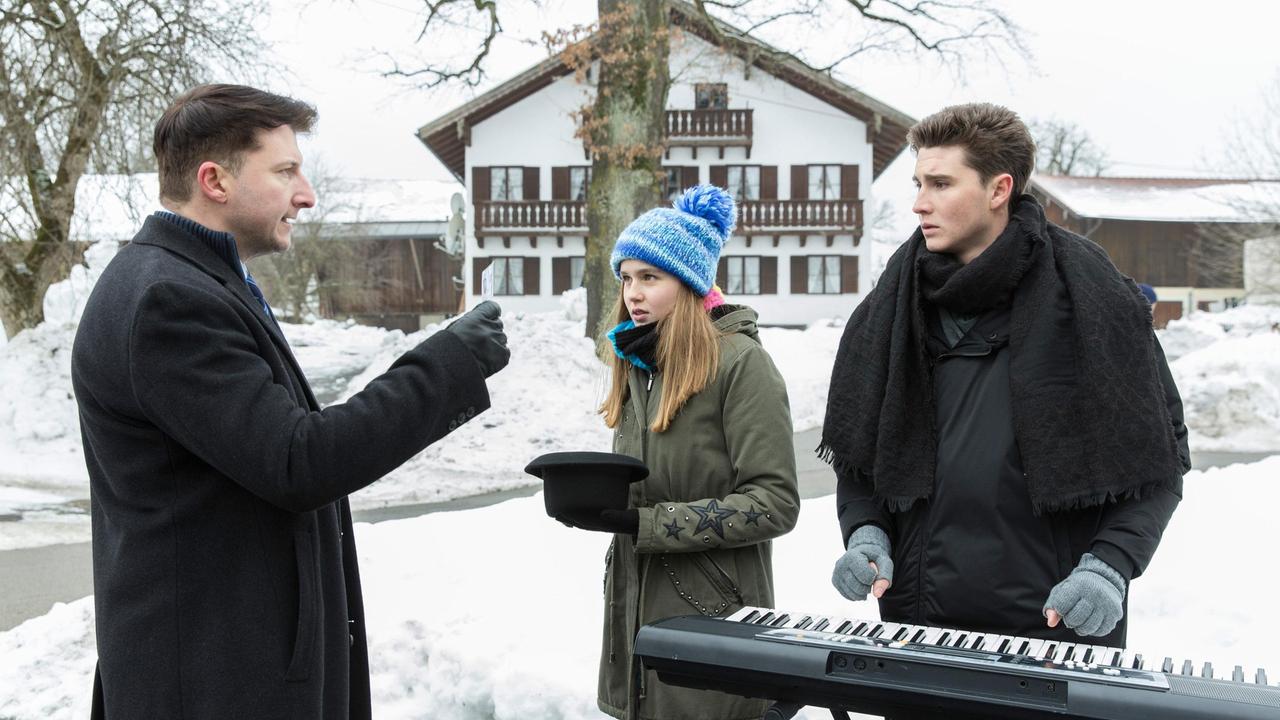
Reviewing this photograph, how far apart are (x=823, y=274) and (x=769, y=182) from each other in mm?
3714

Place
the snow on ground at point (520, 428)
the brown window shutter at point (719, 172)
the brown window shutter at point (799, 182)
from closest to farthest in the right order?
the snow on ground at point (520, 428), the brown window shutter at point (799, 182), the brown window shutter at point (719, 172)

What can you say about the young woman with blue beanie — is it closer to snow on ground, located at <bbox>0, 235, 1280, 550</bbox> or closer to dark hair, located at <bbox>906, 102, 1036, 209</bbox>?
dark hair, located at <bbox>906, 102, 1036, 209</bbox>

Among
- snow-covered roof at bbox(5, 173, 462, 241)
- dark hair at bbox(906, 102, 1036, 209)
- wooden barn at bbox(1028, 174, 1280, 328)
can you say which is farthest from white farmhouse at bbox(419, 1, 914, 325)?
dark hair at bbox(906, 102, 1036, 209)

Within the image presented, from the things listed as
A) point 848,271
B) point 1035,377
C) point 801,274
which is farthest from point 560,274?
point 1035,377

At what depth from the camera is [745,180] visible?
3744 centimetres

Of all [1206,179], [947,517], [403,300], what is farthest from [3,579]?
[1206,179]

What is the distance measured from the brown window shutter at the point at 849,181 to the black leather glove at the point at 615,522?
34994mm

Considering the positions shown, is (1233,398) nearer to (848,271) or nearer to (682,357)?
(682,357)

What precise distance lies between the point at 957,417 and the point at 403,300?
1972 inches

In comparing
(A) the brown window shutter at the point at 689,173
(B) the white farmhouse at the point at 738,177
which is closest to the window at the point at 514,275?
(B) the white farmhouse at the point at 738,177

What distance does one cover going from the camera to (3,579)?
7852 mm

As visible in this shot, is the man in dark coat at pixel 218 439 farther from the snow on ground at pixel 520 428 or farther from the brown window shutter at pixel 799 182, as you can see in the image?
the brown window shutter at pixel 799 182

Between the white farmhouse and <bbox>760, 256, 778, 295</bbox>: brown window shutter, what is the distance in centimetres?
3

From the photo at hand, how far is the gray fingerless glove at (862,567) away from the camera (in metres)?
2.60
